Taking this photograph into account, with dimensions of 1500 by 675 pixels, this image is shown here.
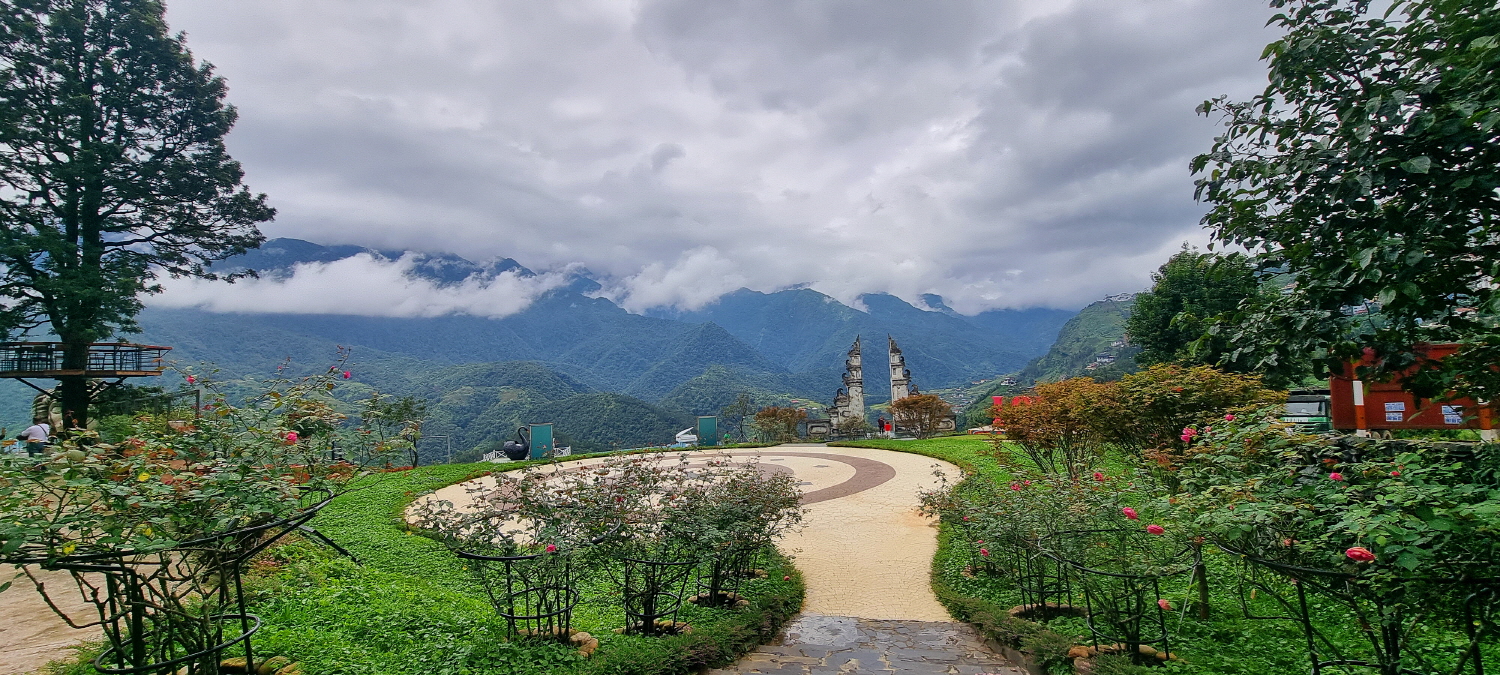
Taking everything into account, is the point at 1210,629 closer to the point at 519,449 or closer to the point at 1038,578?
the point at 1038,578

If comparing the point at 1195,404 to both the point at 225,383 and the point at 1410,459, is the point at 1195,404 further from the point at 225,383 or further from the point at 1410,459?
the point at 225,383

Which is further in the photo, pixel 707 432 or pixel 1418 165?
pixel 707 432

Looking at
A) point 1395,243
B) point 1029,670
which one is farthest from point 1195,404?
point 1395,243

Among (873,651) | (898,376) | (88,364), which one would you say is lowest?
(873,651)

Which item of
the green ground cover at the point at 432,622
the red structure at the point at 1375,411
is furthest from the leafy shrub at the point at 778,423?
the red structure at the point at 1375,411

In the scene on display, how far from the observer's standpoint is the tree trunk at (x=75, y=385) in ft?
48.4

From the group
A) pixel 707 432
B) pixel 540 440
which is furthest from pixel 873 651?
pixel 707 432

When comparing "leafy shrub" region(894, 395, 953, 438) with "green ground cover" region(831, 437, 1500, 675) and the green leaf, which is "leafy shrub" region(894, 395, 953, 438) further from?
the green leaf

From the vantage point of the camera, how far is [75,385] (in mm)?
15492

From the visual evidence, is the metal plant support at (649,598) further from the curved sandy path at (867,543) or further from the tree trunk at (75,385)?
the tree trunk at (75,385)

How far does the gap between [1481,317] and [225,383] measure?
19.8 ft

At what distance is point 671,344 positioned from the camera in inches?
6270

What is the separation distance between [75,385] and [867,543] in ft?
66.7

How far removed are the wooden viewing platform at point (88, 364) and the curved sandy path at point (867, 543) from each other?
9.06 m
